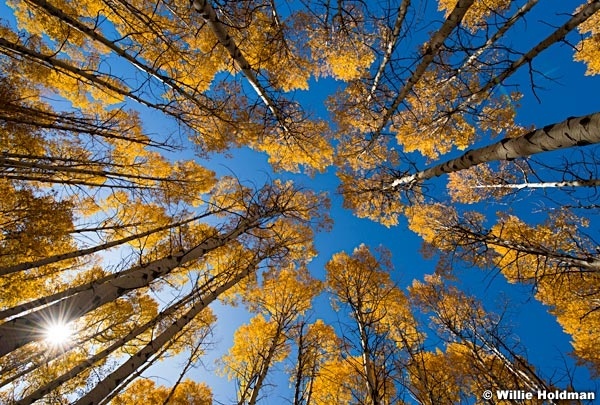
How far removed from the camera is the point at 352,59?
7.50 m

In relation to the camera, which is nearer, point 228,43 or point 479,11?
point 228,43

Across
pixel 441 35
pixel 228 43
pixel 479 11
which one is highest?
pixel 479 11

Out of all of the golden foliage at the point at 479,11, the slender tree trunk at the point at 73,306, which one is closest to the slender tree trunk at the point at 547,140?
the slender tree trunk at the point at 73,306

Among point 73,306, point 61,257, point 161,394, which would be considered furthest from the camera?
point 161,394

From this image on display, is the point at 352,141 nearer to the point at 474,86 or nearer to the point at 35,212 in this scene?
the point at 474,86

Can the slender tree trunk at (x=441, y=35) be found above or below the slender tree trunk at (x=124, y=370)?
above

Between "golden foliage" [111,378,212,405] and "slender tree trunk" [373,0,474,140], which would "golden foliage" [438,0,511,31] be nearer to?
"slender tree trunk" [373,0,474,140]

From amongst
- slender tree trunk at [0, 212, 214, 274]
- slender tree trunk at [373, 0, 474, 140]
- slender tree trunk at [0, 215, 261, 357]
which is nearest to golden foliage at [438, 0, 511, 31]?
slender tree trunk at [373, 0, 474, 140]

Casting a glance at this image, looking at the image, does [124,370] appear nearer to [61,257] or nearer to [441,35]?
[61,257]

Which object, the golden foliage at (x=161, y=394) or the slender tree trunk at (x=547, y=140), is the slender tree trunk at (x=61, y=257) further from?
the golden foliage at (x=161, y=394)

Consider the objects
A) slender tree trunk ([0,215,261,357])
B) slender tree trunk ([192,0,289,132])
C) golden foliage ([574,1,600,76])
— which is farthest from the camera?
golden foliage ([574,1,600,76])

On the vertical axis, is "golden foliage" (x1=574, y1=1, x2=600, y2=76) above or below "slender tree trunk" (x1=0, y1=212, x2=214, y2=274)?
above

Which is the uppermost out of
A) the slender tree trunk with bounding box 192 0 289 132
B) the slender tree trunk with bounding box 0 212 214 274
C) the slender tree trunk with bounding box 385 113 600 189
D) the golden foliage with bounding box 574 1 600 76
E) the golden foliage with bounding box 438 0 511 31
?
the golden foliage with bounding box 574 1 600 76

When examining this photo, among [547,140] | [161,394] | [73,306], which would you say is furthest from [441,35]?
[161,394]
